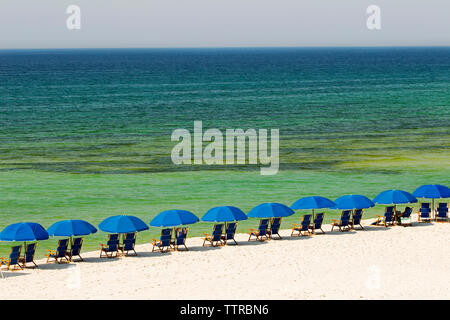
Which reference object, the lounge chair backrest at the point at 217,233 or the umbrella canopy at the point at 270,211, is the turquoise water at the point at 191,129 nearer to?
the umbrella canopy at the point at 270,211

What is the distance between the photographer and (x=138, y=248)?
73.3 ft

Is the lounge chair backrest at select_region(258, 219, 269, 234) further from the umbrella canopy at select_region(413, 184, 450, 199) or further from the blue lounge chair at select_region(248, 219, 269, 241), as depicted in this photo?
the umbrella canopy at select_region(413, 184, 450, 199)

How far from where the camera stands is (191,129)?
62406 mm

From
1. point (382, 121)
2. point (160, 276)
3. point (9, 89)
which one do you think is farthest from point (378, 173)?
point (9, 89)

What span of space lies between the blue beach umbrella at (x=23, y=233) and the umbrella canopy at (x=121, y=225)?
75.9 inches

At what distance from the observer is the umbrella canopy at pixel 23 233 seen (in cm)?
1919

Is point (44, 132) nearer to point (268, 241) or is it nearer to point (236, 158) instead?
point (236, 158)

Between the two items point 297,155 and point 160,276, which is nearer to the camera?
point 160,276

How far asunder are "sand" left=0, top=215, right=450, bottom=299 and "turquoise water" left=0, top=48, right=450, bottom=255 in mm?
4106

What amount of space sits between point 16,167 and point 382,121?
38.6 meters

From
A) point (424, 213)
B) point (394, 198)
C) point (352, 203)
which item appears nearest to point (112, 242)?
point (352, 203)

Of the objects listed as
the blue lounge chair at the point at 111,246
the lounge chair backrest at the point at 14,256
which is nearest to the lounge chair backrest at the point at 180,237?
the blue lounge chair at the point at 111,246

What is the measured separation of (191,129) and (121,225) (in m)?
42.1

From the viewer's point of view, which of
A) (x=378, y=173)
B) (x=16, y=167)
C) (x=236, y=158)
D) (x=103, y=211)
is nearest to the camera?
(x=103, y=211)
